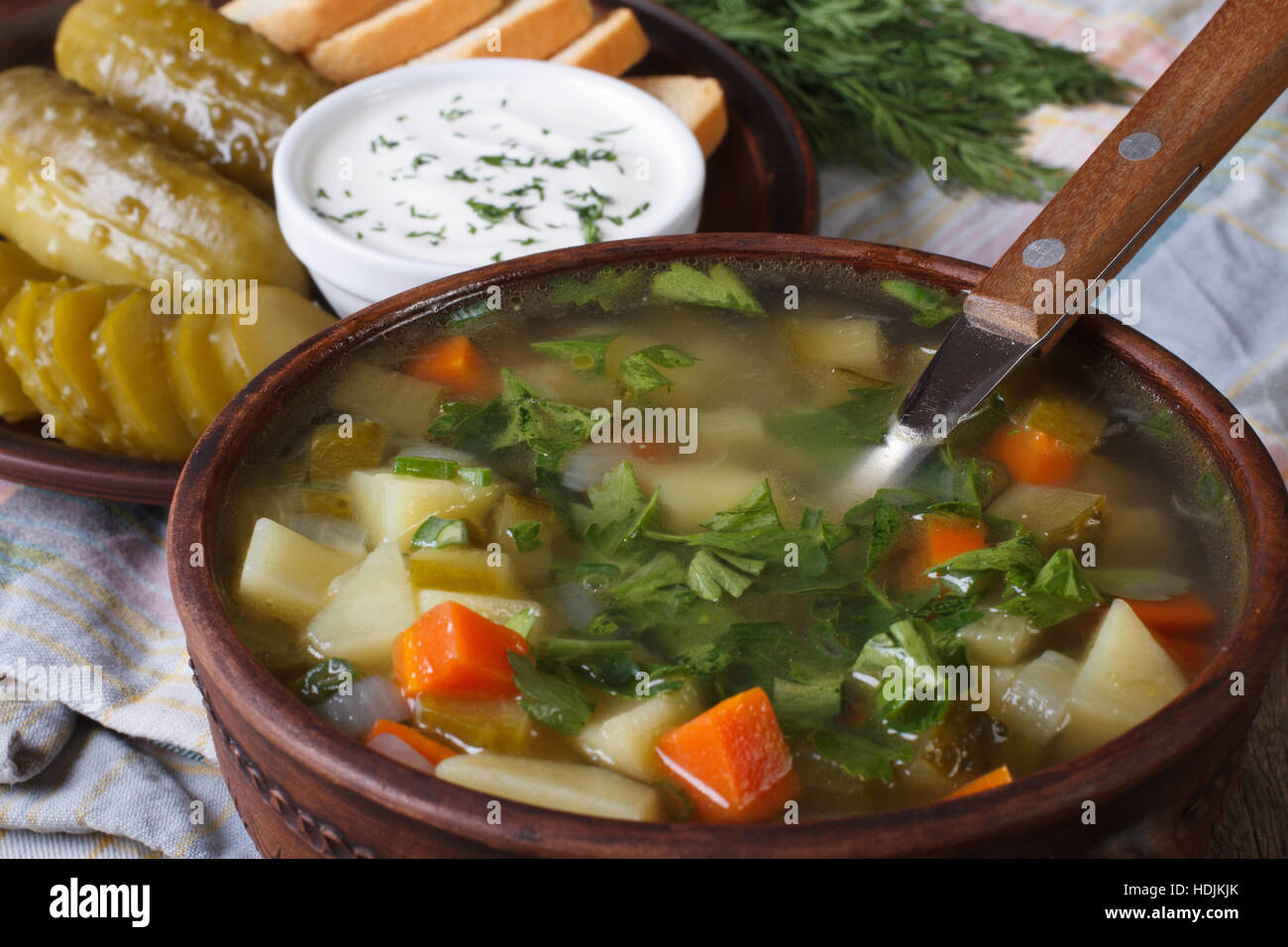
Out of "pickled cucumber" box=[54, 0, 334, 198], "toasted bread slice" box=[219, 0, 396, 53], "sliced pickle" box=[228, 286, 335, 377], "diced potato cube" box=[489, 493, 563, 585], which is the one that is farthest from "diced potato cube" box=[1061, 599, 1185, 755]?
"toasted bread slice" box=[219, 0, 396, 53]

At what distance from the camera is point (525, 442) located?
71.3 inches

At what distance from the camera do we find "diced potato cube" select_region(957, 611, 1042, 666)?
59.7 inches

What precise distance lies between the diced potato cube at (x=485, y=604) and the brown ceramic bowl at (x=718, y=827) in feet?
0.76

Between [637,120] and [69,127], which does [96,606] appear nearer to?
[69,127]

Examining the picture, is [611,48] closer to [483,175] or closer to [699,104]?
[699,104]

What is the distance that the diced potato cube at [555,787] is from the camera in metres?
1.31

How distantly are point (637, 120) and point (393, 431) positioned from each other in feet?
6.00

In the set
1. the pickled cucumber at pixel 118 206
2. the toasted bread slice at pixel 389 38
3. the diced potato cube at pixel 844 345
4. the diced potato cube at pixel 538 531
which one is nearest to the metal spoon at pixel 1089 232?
the diced potato cube at pixel 844 345

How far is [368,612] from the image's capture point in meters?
1.55

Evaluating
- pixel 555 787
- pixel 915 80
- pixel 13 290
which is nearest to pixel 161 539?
pixel 13 290

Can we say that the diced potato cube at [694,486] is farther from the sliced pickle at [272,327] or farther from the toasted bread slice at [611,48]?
the toasted bread slice at [611,48]

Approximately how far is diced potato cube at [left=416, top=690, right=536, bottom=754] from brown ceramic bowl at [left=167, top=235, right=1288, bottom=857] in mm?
160

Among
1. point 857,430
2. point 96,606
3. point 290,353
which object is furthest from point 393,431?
point 96,606

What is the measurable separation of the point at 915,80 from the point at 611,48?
3.03 ft
